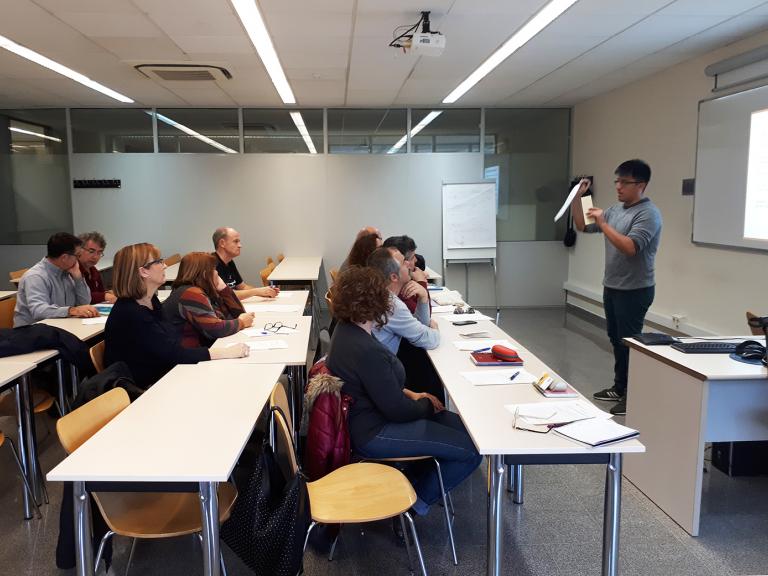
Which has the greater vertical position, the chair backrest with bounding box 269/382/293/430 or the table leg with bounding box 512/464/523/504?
the chair backrest with bounding box 269/382/293/430

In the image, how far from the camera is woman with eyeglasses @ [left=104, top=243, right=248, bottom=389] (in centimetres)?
287

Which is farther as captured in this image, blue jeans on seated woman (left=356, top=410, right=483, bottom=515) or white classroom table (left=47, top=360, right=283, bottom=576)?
blue jeans on seated woman (left=356, top=410, right=483, bottom=515)

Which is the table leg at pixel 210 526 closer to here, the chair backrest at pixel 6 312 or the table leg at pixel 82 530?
the table leg at pixel 82 530

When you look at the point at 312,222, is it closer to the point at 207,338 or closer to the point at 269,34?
the point at 269,34

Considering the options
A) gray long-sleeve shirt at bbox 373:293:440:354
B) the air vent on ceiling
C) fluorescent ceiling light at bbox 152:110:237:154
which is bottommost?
gray long-sleeve shirt at bbox 373:293:440:354

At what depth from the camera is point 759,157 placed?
4.50 meters

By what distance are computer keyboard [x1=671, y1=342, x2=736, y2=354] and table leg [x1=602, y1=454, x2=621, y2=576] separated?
4.26ft

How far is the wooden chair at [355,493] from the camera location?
6.53 feet

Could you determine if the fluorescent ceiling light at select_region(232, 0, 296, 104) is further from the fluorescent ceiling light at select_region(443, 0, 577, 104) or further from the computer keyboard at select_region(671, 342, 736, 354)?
the computer keyboard at select_region(671, 342, 736, 354)

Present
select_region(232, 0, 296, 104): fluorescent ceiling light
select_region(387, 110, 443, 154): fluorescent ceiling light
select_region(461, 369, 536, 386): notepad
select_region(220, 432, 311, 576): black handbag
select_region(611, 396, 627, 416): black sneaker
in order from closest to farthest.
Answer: select_region(220, 432, 311, 576): black handbag, select_region(461, 369, 536, 386): notepad, select_region(232, 0, 296, 104): fluorescent ceiling light, select_region(611, 396, 627, 416): black sneaker, select_region(387, 110, 443, 154): fluorescent ceiling light

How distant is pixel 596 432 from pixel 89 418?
70.9 inches

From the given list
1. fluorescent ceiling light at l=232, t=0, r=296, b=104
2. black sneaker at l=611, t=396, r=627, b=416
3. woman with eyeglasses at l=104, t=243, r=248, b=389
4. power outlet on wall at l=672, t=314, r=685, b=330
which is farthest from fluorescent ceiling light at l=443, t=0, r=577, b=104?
woman with eyeglasses at l=104, t=243, r=248, b=389

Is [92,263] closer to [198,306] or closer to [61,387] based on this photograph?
[61,387]

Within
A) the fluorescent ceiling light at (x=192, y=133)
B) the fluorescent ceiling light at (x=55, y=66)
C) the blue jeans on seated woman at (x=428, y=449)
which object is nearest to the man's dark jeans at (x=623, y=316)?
the blue jeans on seated woman at (x=428, y=449)
